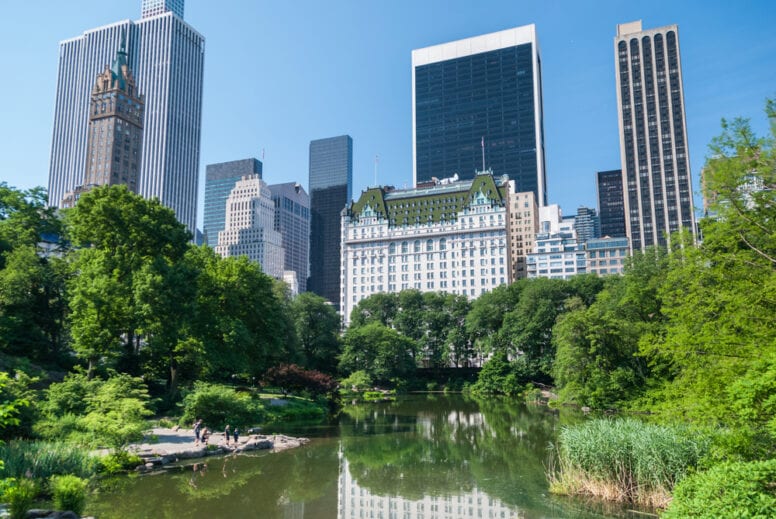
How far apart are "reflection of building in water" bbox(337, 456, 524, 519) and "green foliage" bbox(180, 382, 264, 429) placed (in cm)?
1429

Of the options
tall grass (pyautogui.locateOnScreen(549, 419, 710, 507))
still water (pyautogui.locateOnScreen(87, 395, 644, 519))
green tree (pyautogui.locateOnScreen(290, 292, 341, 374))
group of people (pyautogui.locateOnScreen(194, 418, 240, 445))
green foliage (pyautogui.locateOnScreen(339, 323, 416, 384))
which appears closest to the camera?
tall grass (pyautogui.locateOnScreen(549, 419, 710, 507))

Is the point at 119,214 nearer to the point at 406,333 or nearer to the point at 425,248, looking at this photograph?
the point at 406,333

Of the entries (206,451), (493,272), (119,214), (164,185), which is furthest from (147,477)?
(164,185)

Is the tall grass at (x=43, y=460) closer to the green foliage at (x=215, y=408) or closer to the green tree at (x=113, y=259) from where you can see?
the green foliage at (x=215, y=408)

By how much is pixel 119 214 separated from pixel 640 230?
140 m

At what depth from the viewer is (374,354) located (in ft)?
271

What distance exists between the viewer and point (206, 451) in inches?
1151

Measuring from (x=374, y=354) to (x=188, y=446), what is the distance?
54.0 meters

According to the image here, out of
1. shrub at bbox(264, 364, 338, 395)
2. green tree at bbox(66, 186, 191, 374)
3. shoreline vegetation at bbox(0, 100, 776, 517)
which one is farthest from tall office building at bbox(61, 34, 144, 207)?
green tree at bbox(66, 186, 191, 374)

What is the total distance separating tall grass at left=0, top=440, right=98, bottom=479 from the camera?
19.1 m

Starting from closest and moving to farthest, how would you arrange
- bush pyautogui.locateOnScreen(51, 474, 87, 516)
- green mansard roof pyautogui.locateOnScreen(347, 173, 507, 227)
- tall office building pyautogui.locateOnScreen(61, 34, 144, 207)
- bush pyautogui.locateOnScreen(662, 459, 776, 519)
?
bush pyautogui.locateOnScreen(662, 459, 776, 519), bush pyautogui.locateOnScreen(51, 474, 87, 516), green mansard roof pyautogui.locateOnScreen(347, 173, 507, 227), tall office building pyautogui.locateOnScreen(61, 34, 144, 207)

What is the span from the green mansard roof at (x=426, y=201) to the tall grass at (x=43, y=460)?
393ft

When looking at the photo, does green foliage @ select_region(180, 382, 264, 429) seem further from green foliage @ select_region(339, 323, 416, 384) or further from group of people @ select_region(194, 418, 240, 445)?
green foliage @ select_region(339, 323, 416, 384)

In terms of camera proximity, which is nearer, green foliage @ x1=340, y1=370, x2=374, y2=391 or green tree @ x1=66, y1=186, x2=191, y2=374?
green tree @ x1=66, y1=186, x2=191, y2=374
